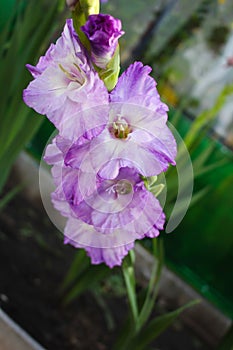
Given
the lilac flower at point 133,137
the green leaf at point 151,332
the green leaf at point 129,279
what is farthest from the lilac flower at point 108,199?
the green leaf at point 151,332

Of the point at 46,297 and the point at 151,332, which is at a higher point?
the point at 151,332

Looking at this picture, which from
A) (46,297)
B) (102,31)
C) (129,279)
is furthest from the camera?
(46,297)

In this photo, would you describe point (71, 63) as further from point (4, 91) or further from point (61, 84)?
point (4, 91)

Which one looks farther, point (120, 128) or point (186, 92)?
point (186, 92)

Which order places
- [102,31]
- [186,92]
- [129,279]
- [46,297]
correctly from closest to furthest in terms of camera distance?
[102,31] → [129,279] → [46,297] → [186,92]

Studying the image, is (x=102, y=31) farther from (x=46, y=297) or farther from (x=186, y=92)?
(x=186, y=92)

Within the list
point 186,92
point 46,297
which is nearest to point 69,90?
point 46,297

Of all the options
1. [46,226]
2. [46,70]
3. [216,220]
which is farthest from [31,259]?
[46,70]

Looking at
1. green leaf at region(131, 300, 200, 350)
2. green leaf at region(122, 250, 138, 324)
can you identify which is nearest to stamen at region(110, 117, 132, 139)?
green leaf at region(122, 250, 138, 324)
